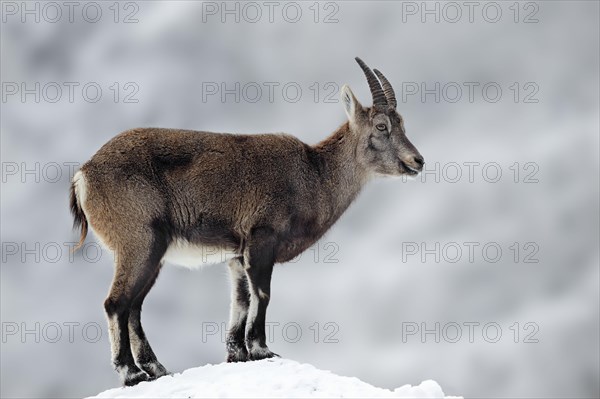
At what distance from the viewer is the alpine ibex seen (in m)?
14.7

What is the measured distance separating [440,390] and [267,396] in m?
2.37

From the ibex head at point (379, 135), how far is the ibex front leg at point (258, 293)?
2.99m

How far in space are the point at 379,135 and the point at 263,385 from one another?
567 cm

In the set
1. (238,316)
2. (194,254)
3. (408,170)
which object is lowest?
(238,316)

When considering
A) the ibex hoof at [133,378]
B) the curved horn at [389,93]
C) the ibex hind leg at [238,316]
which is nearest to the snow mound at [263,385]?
the ibex hoof at [133,378]

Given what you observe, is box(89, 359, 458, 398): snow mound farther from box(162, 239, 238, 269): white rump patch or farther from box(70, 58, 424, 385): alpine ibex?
box(162, 239, 238, 269): white rump patch

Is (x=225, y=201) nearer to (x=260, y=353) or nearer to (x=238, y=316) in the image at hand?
(x=238, y=316)

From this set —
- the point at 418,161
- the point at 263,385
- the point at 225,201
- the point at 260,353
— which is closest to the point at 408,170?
the point at 418,161

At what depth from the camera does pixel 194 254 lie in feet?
51.0

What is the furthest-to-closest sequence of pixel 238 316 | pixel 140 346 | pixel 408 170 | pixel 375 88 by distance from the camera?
pixel 375 88, pixel 408 170, pixel 238 316, pixel 140 346

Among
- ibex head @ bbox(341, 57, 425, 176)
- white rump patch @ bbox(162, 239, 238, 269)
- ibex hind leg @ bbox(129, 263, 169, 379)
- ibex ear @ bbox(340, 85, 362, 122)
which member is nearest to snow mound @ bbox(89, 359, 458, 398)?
ibex hind leg @ bbox(129, 263, 169, 379)

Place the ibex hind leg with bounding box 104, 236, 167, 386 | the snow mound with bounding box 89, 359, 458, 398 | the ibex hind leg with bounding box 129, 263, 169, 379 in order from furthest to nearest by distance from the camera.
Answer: the ibex hind leg with bounding box 129, 263, 169, 379, the ibex hind leg with bounding box 104, 236, 167, 386, the snow mound with bounding box 89, 359, 458, 398

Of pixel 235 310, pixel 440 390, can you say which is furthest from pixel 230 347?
pixel 440 390

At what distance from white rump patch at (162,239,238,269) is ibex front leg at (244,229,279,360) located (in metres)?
0.49
